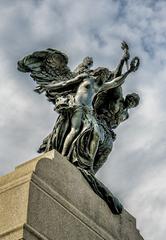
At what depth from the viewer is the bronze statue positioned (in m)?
9.55

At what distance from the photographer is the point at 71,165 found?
8.98m

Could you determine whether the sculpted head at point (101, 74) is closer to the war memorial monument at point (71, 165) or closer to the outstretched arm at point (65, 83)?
the war memorial monument at point (71, 165)

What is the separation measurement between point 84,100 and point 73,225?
8.55 ft

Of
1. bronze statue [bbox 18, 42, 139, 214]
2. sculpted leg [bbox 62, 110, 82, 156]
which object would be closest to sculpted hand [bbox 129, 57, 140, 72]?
bronze statue [bbox 18, 42, 139, 214]

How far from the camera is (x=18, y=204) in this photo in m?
7.64

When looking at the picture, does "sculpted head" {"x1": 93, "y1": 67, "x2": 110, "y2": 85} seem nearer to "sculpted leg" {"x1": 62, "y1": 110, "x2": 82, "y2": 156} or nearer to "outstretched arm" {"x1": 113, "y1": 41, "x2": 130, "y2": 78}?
"outstretched arm" {"x1": 113, "y1": 41, "x2": 130, "y2": 78}

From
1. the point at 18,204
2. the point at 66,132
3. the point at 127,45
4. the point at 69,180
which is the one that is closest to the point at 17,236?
the point at 18,204

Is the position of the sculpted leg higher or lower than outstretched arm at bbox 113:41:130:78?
lower

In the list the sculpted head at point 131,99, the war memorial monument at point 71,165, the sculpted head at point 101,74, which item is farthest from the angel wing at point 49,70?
the sculpted head at point 131,99

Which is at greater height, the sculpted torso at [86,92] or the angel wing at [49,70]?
the angel wing at [49,70]

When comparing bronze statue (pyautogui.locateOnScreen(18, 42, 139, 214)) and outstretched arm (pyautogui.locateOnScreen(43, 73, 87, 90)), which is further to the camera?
outstretched arm (pyautogui.locateOnScreen(43, 73, 87, 90))

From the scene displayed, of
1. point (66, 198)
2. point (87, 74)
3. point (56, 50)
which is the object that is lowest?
point (66, 198)

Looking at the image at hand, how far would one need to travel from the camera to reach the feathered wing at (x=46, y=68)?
11078mm

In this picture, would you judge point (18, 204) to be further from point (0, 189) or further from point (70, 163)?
point (70, 163)
